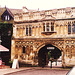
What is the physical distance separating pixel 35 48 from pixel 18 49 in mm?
2522

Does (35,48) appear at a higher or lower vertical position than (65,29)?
lower

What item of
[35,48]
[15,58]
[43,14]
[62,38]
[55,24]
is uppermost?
[43,14]

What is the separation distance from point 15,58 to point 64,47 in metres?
7.03

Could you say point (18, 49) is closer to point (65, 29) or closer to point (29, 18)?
point (29, 18)

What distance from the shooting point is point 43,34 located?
20.9m

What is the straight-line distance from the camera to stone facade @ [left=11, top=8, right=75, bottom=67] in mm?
19875

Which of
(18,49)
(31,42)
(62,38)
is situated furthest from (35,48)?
(62,38)

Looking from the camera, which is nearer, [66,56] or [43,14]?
[66,56]

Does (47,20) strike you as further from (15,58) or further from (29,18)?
(15,58)

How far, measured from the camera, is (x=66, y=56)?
65.1 ft

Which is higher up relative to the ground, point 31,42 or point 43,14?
point 43,14

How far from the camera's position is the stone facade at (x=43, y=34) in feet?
65.2

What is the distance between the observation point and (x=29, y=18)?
2183 centimetres

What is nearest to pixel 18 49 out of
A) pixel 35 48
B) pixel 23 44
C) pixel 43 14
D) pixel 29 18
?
pixel 23 44
